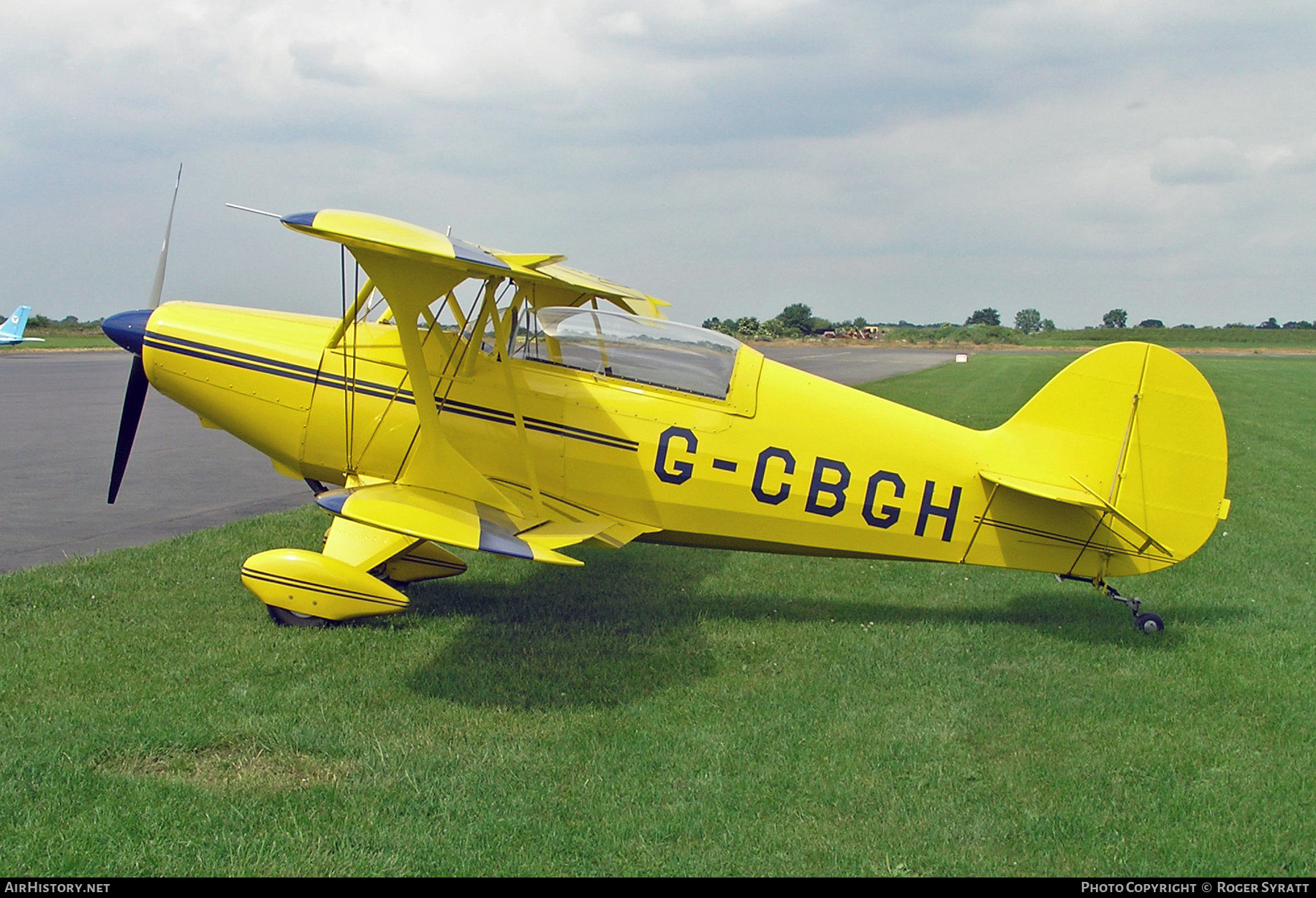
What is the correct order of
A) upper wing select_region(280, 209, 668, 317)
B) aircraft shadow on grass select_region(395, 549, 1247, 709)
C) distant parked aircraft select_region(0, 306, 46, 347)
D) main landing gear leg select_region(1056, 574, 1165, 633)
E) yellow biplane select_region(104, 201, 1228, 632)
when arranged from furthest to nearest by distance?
distant parked aircraft select_region(0, 306, 46, 347) → main landing gear leg select_region(1056, 574, 1165, 633) → yellow biplane select_region(104, 201, 1228, 632) → aircraft shadow on grass select_region(395, 549, 1247, 709) → upper wing select_region(280, 209, 668, 317)

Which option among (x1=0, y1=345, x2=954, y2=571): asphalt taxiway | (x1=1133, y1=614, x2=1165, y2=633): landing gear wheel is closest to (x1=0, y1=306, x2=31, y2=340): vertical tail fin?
(x1=0, y1=345, x2=954, y2=571): asphalt taxiway

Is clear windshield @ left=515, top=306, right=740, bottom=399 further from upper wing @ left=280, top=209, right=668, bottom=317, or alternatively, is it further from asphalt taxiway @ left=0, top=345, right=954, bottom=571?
asphalt taxiway @ left=0, top=345, right=954, bottom=571

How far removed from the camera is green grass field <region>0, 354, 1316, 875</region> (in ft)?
12.3

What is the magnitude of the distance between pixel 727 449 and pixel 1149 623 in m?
3.06

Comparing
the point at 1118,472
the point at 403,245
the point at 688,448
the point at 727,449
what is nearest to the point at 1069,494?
the point at 1118,472

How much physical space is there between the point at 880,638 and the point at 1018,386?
25893 mm

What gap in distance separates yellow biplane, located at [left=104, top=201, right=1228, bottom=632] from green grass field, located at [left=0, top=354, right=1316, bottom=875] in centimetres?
68

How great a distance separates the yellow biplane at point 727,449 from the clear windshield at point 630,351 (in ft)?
0.05

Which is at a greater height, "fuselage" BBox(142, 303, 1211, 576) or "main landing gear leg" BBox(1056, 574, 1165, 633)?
"fuselage" BBox(142, 303, 1211, 576)

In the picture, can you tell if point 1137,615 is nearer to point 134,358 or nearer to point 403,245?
point 403,245

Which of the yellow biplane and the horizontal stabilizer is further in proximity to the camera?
the yellow biplane

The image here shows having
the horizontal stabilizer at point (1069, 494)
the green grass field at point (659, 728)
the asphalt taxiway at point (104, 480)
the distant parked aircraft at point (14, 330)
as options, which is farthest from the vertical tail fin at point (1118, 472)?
the distant parked aircraft at point (14, 330)

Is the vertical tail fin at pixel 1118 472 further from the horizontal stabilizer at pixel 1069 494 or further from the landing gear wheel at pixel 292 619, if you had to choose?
the landing gear wheel at pixel 292 619

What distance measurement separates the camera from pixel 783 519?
20.5ft
